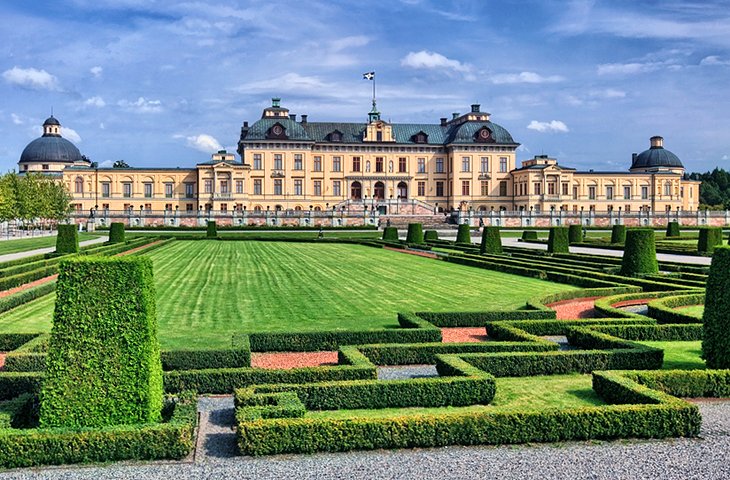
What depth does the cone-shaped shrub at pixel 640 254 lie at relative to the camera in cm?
2000

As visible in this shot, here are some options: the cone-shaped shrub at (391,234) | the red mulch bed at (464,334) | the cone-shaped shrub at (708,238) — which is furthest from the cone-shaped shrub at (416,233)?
the red mulch bed at (464,334)

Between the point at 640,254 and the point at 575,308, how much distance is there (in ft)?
18.5

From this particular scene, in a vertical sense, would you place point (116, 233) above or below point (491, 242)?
above

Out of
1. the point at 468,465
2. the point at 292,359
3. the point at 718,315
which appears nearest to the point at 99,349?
the point at 468,465

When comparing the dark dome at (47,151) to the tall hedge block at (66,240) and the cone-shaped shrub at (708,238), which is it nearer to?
the tall hedge block at (66,240)

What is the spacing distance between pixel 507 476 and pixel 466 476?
345 mm

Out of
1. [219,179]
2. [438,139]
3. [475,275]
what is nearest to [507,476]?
[475,275]

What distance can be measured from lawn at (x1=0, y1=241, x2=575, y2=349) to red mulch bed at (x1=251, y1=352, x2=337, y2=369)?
1.94 feet

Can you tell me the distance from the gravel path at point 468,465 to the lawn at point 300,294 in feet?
11.6

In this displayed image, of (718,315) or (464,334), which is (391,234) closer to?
(464,334)

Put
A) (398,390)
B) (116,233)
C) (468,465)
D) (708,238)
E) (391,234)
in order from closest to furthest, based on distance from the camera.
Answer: (468,465)
(398,390)
(708,238)
(116,233)
(391,234)

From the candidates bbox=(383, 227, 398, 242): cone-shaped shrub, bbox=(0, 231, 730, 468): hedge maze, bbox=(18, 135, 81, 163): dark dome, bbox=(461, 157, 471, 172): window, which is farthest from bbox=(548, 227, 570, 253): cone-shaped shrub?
bbox=(18, 135, 81, 163): dark dome

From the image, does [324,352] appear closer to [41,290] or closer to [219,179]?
[41,290]

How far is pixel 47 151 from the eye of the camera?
255 ft
